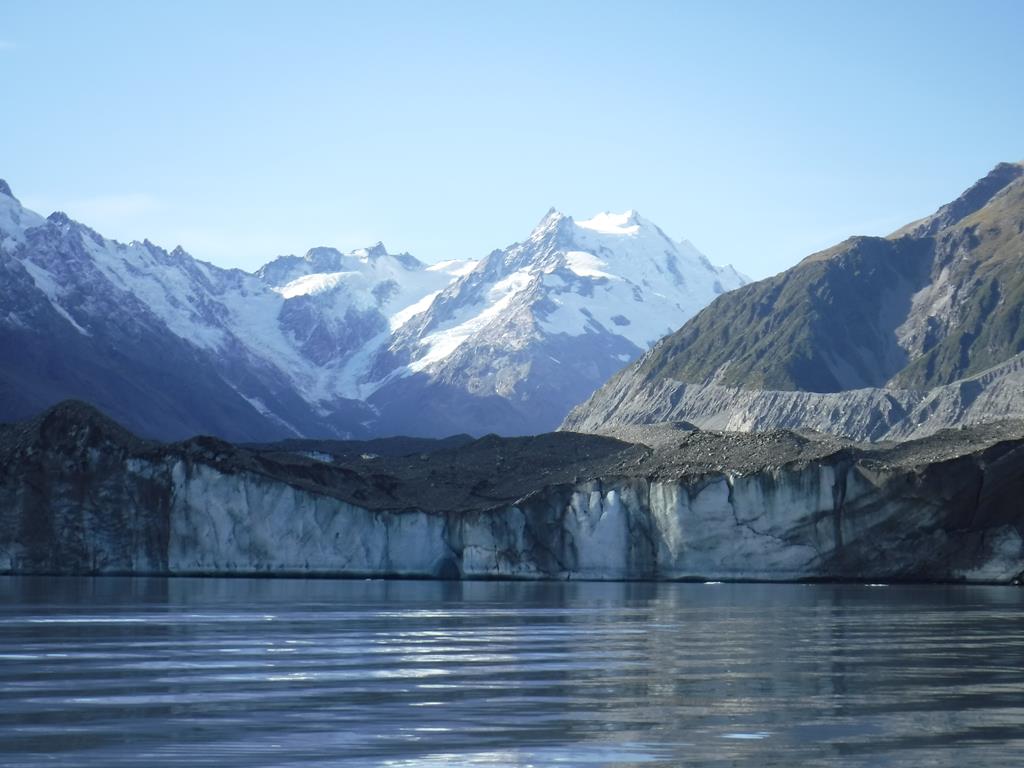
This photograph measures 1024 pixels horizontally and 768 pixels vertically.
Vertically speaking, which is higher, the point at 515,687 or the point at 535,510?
the point at 535,510

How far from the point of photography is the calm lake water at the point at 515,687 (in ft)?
78.9

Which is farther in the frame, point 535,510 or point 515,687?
point 535,510

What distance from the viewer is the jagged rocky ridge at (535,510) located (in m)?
89.8

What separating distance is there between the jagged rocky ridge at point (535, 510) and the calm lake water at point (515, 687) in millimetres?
28738

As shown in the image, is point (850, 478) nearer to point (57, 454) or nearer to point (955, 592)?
point (955, 592)

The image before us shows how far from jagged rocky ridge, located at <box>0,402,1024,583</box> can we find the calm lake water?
2874cm

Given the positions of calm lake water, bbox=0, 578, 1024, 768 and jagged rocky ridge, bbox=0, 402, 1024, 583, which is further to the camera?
jagged rocky ridge, bbox=0, 402, 1024, 583

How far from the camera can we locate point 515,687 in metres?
32.6

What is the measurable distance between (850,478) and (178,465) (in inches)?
1643

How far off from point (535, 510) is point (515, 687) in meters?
68.1

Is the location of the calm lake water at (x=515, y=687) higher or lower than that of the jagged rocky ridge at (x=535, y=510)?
lower

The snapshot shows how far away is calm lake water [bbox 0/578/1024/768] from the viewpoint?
78.9ft

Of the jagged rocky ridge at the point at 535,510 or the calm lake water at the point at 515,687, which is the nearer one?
the calm lake water at the point at 515,687

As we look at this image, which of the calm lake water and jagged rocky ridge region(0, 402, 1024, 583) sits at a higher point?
jagged rocky ridge region(0, 402, 1024, 583)
